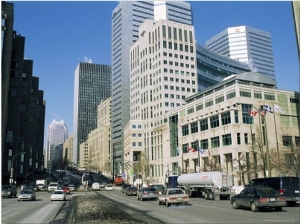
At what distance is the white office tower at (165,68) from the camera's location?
5541 inches

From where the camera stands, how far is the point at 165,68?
14125cm

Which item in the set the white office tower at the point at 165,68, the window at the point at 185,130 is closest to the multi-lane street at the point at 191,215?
the window at the point at 185,130

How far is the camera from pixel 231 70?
607ft

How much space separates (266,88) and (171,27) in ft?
260

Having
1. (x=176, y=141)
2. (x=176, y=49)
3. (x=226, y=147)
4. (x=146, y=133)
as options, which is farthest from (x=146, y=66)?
(x=226, y=147)

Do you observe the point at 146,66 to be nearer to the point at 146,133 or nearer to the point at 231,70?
the point at 146,133

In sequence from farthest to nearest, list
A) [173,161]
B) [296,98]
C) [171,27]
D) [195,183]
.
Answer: [171,27]
[173,161]
[296,98]
[195,183]

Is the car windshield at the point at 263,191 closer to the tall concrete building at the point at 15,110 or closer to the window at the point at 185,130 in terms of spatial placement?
the window at the point at 185,130

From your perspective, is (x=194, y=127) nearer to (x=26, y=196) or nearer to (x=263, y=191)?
(x=26, y=196)

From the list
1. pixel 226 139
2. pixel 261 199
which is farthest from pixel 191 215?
pixel 226 139

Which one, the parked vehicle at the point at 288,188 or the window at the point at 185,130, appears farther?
the window at the point at 185,130

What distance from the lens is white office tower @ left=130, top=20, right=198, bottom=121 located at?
462 feet

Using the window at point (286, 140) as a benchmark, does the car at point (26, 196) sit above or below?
below

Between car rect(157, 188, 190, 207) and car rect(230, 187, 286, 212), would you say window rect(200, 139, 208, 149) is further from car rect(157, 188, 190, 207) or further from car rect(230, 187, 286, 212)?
car rect(230, 187, 286, 212)
